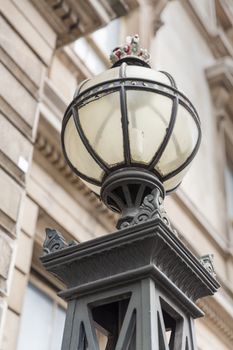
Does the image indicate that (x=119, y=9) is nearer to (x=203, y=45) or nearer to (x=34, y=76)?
(x=34, y=76)

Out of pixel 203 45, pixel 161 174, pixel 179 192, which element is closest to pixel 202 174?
pixel 179 192

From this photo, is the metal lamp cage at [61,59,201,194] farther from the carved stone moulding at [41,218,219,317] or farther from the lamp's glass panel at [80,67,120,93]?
the carved stone moulding at [41,218,219,317]

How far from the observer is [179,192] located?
10.3 metres

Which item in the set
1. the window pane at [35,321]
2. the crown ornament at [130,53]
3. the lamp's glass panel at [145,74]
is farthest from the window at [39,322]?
the lamp's glass panel at [145,74]

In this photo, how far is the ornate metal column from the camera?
223 cm

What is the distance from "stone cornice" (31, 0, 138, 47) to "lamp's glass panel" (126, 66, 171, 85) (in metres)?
3.30

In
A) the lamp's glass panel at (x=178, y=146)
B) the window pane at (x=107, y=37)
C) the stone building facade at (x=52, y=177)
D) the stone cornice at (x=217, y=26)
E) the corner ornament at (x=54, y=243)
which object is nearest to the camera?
the corner ornament at (x=54, y=243)

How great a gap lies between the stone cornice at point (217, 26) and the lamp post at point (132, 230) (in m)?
13.2

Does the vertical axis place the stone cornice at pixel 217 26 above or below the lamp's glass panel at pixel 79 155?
above

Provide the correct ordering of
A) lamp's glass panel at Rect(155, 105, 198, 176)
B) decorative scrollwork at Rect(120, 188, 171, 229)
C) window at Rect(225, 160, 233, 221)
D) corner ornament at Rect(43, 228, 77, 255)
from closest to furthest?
decorative scrollwork at Rect(120, 188, 171, 229) → corner ornament at Rect(43, 228, 77, 255) → lamp's glass panel at Rect(155, 105, 198, 176) → window at Rect(225, 160, 233, 221)

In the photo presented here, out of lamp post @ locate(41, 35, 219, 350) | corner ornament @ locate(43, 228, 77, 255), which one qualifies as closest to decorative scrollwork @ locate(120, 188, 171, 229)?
lamp post @ locate(41, 35, 219, 350)

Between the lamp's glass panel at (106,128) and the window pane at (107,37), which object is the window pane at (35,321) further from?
the window pane at (107,37)

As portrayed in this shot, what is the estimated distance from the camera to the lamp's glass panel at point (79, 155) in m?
2.66

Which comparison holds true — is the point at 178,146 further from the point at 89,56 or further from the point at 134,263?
the point at 89,56
